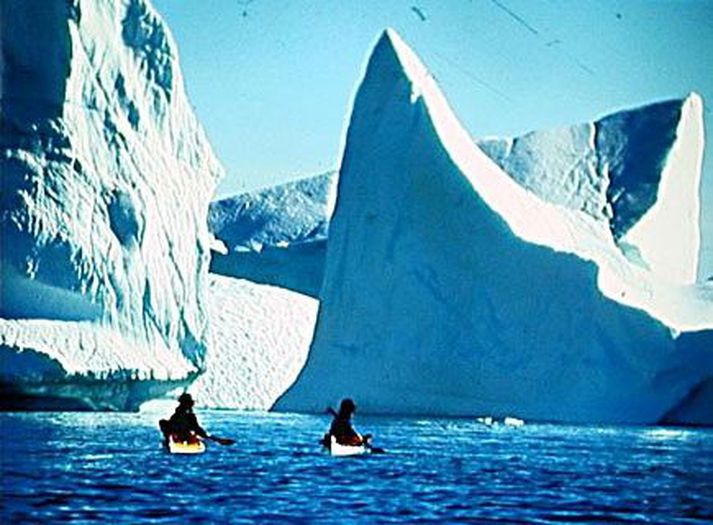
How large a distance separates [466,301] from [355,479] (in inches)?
347

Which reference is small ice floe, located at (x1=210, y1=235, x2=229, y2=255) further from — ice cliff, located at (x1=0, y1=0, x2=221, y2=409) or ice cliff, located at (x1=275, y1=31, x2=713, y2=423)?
ice cliff, located at (x1=0, y1=0, x2=221, y2=409)

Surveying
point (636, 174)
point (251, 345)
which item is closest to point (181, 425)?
point (251, 345)

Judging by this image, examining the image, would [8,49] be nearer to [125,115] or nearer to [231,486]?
[125,115]

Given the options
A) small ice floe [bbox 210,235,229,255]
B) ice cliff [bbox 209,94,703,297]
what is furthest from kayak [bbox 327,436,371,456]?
small ice floe [bbox 210,235,229,255]

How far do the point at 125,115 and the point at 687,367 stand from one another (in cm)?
807

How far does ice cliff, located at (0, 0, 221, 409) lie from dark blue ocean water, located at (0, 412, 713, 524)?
2.14m

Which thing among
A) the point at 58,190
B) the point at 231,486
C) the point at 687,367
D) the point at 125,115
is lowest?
the point at 231,486

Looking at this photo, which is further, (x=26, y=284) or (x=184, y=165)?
(x=184, y=165)

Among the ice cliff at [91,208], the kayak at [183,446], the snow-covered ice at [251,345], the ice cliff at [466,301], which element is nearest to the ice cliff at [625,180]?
the snow-covered ice at [251,345]

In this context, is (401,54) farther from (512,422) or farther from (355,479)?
(355,479)

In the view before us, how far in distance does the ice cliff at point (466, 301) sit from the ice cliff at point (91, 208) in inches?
98.0

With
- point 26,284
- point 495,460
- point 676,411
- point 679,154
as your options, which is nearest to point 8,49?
point 26,284

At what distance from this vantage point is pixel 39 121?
16.0 metres

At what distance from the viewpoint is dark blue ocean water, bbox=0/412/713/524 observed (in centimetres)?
661
